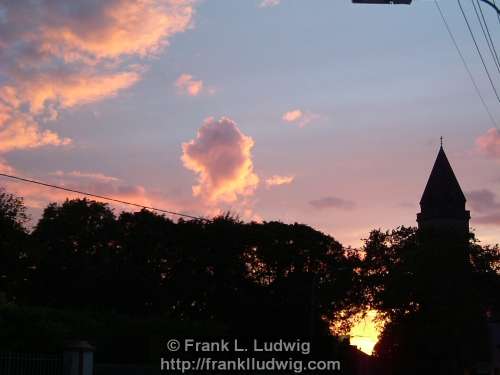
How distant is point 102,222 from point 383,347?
2730cm

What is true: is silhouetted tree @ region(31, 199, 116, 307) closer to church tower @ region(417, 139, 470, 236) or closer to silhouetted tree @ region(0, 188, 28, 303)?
silhouetted tree @ region(0, 188, 28, 303)

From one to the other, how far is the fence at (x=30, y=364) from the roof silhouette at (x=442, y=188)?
284 ft

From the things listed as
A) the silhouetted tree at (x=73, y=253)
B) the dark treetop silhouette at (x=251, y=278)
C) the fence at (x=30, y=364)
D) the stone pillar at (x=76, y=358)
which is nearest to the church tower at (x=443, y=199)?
the dark treetop silhouette at (x=251, y=278)

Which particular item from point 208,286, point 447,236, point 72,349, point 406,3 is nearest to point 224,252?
point 208,286

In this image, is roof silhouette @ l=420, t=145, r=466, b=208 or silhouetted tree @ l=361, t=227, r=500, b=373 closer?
silhouetted tree @ l=361, t=227, r=500, b=373

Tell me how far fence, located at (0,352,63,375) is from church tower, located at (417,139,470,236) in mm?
85409

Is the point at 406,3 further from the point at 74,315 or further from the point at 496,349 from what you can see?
the point at 496,349

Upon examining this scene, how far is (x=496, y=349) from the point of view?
85250mm

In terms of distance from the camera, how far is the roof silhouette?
104 m

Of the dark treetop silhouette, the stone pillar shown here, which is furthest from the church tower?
the stone pillar

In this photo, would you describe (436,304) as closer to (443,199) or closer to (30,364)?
(443,199)

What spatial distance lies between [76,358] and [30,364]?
4.64 ft

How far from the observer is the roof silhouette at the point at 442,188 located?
341 ft

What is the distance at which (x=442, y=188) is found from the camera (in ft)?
342
